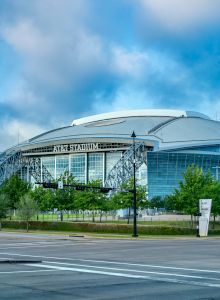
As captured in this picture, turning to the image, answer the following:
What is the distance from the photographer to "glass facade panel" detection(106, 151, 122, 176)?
494 feet

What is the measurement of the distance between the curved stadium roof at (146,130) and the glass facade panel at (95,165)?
6864mm

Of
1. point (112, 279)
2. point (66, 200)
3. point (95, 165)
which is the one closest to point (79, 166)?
point (95, 165)

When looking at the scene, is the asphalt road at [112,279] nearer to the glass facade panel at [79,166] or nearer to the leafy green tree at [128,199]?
the leafy green tree at [128,199]

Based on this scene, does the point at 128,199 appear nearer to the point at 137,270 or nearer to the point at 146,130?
the point at 137,270

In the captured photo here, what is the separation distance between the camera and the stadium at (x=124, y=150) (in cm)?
14088

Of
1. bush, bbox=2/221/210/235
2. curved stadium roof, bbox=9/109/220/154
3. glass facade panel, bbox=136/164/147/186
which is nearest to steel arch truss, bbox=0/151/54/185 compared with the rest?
curved stadium roof, bbox=9/109/220/154

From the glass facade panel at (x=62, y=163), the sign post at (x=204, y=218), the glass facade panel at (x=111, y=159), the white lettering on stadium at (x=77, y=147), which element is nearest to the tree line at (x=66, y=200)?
the sign post at (x=204, y=218)

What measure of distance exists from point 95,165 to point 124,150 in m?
11.1

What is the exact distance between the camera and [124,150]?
147875mm

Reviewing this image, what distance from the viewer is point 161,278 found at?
20172 mm

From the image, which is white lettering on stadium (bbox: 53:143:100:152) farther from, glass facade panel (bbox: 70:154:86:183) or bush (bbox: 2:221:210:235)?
bush (bbox: 2:221:210:235)

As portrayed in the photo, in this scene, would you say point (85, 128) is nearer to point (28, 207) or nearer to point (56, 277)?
point (28, 207)

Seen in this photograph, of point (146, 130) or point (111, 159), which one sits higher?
point (146, 130)

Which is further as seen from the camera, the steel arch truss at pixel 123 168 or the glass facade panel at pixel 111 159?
the glass facade panel at pixel 111 159
